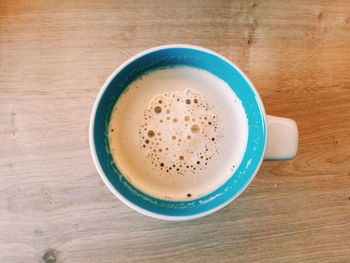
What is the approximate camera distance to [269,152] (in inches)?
21.5

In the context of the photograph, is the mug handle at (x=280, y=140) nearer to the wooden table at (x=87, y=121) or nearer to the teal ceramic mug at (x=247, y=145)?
the teal ceramic mug at (x=247, y=145)

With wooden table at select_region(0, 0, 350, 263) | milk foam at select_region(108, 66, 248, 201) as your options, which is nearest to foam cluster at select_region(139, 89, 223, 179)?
milk foam at select_region(108, 66, 248, 201)

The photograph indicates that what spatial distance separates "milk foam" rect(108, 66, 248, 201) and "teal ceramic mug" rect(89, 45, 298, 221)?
20mm

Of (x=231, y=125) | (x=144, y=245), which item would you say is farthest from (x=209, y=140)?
(x=144, y=245)

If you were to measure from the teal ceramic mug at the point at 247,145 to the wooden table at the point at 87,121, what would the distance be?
0.28 feet

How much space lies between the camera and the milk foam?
23.3 inches

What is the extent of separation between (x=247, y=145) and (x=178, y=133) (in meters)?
0.12

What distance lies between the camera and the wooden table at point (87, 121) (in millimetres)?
622

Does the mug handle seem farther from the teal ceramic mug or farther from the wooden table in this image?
the wooden table

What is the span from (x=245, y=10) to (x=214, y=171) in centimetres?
32

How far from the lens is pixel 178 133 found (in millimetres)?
596

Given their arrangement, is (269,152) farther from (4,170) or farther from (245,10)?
(4,170)

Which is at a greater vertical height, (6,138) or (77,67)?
(77,67)

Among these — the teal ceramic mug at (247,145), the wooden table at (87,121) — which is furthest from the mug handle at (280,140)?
the wooden table at (87,121)
